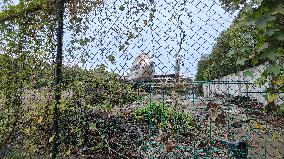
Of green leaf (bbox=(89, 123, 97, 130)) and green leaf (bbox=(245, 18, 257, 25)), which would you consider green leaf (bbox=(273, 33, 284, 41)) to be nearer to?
green leaf (bbox=(245, 18, 257, 25))

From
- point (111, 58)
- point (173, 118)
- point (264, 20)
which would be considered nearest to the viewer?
point (264, 20)

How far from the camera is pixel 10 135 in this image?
3281 mm

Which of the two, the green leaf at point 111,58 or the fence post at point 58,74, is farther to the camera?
the fence post at point 58,74

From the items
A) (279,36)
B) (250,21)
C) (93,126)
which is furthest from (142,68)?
(279,36)

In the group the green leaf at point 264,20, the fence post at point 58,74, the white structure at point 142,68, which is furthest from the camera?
the fence post at point 58,74

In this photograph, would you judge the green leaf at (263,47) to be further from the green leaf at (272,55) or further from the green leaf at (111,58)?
the green leaf at (111,58)

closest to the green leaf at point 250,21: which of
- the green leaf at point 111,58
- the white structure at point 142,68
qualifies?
the white structure at point 142,68

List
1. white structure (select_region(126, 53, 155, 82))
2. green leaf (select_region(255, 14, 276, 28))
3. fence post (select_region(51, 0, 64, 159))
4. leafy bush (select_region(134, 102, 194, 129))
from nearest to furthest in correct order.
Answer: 1. green leaf (select_region(255, 14, 276, 28))
2. white structure (select_region(126, 53, 155, 82))
3. fence post (select_region(51, 0, 64, 159))
4. leafy bush (select_region(134, 102, 194, 129))

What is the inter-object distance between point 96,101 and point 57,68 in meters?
0.46

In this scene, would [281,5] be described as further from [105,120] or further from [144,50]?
[105,120]

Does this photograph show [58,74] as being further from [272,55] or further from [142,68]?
[272,55]

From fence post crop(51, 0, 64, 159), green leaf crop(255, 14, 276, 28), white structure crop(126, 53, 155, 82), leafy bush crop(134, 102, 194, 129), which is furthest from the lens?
leafy bush crop(134, 102, 194, 129)

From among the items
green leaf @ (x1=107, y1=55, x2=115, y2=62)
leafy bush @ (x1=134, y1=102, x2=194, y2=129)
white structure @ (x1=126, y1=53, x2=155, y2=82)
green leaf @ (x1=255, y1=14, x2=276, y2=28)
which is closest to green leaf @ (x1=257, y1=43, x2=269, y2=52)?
green leaf @ (x1=255, y1=14, x2=276, y2=28)

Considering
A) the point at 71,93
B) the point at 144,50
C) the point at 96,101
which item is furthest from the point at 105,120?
the point at 144,50
